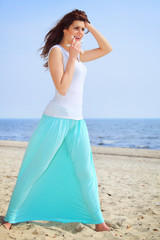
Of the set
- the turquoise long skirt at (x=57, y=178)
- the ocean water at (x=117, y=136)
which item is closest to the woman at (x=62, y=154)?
the turquoise long skirt at (x=57, y=178)

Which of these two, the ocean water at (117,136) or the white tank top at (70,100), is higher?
the white tank top at (70,100)

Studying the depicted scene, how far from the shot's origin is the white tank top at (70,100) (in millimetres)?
2393

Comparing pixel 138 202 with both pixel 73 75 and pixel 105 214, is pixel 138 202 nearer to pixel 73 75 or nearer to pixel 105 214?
pixel 105 214

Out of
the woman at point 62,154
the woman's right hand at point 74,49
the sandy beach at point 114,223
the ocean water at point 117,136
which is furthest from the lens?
the ocean water at point 117,136

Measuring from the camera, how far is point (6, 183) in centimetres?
473

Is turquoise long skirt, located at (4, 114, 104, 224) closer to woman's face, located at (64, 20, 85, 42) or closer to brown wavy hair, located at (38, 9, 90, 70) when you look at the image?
brown wavy hair, located at (38, 9, 90, 70)

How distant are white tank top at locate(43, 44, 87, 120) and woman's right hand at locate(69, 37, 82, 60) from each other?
5.2 inches

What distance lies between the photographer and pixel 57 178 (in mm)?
2605

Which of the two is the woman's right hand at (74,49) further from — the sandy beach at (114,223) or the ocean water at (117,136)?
the ocean water at (117,136)

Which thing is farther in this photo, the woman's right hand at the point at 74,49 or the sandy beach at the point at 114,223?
the sandy beach at the point at 114,223

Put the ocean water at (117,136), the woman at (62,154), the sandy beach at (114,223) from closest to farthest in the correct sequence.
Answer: the woman at (62,154) < the sandy beach at (114,223) < the ocean water at (117,136)

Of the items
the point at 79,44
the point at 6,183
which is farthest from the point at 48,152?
the point at 6,183

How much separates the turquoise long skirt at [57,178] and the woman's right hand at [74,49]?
59 cm

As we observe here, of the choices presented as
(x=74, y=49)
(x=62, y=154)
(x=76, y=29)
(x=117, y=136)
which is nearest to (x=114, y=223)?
(x=62, y=154)
